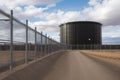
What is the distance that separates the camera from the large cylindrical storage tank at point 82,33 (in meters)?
114

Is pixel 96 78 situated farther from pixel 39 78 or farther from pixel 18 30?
pixel 18 30

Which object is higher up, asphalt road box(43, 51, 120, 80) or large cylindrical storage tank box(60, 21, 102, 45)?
large cylindrical storage tank box(60, 21, 102, 45)

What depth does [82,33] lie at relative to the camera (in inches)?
4469

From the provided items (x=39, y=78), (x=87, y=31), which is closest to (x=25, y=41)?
(x=39, y=78)

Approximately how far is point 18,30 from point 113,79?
4795 millimetres

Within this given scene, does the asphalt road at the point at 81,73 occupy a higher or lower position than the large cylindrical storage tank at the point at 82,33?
lower

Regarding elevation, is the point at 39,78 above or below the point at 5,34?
below

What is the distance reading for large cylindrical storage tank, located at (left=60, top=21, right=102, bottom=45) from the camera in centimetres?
11375

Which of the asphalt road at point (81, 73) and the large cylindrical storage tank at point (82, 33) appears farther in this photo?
the large cylindrical storage tank at point (82, 33)

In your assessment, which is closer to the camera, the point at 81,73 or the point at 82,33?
the point at 81,73

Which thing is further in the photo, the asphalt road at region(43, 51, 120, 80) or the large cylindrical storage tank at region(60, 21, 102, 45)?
the large cylindrical storage tank at region(60, 21, 102, 45)

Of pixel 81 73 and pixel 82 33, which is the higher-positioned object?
pixel 82 33

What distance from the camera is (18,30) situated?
1190cm

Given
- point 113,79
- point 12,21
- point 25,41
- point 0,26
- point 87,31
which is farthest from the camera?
point 87,31
